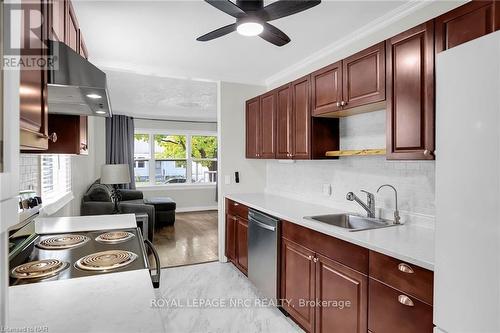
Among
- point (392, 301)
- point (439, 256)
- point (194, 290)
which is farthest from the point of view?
point (194, 290)

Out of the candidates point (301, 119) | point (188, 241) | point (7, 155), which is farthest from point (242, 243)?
point (7, 155)

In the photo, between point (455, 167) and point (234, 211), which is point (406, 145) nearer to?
point (455, 167)

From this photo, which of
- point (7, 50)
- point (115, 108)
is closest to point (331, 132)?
point (7, 50)

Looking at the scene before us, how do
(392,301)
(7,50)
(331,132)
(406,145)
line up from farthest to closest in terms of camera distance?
(331,132), (406,145), (392,301), (7,50)

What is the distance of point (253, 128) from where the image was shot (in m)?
3.80

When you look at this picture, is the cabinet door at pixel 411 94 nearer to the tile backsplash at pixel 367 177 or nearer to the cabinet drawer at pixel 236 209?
the tile backsplash at pixel 367 177

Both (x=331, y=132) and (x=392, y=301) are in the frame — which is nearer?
(x=392, y=301)

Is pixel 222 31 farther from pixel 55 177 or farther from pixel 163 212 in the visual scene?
pixel 163 212

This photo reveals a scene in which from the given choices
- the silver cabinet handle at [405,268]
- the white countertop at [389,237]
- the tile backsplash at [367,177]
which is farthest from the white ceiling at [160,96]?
the silver cabinet handle at [405,268]

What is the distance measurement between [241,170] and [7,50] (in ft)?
11.7

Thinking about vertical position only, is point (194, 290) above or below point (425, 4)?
below

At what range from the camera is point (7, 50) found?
491 millimetres

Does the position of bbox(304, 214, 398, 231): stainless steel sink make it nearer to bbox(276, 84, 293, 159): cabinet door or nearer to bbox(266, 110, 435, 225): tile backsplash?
bbox(266, 110, 435, 225): tile backsplash

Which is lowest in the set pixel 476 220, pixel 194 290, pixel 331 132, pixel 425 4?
pixel 194 290
